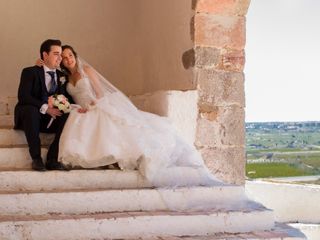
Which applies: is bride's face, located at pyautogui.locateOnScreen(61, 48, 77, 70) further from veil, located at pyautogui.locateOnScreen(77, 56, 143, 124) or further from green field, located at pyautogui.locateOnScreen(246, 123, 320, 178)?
green field, located at pyautogui.locateOnScreen(246, 123, 320, 178)

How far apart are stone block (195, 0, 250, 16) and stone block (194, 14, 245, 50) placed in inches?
1.7

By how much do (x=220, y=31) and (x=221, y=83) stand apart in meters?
0.44

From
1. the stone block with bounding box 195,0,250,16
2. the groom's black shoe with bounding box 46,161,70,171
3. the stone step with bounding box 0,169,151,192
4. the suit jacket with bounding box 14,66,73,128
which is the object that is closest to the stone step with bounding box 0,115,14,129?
the suit jacket with bounding box 14,66,73,128

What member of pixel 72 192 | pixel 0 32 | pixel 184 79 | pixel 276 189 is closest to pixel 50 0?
pixel 0 32

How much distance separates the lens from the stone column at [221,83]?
4.77 m

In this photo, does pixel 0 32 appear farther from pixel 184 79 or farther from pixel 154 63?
pixel 184 79

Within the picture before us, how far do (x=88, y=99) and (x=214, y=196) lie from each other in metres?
1.25

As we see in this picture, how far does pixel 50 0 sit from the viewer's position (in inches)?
229

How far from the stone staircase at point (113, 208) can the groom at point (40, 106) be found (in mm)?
155

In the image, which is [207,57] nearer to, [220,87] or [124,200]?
[220,87]

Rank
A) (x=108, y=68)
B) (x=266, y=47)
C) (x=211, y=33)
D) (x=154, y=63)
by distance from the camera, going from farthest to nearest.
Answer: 1. (x=266, y=47)
2. (x=108, y=68)
3. (x=154, y=63)
4. (x=211, y=33)

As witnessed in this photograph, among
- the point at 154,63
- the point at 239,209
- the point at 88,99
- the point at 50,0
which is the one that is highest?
the point at 50,0

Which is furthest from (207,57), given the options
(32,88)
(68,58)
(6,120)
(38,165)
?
(6,120)

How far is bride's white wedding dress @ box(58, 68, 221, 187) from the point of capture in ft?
12.9
